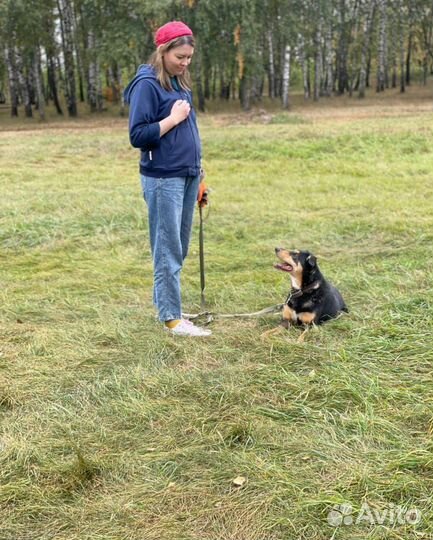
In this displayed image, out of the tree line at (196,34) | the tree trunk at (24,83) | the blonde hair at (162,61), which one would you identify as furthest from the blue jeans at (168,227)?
the tree trunk at (24,83)

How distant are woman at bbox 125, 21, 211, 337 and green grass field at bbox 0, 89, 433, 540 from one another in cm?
40

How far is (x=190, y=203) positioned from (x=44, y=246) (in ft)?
10.3

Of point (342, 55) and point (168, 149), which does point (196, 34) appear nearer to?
point (342, 55)

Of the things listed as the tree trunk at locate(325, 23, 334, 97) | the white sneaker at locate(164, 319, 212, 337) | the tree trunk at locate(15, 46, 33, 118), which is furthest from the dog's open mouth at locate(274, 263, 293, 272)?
the tree trunk at locate(325, 23, 334, 97)

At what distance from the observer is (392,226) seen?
663 centimetres

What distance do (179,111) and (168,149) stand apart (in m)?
0.25

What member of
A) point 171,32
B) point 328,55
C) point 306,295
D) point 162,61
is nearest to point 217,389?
point 306,295

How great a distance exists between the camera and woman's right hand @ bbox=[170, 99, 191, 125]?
11.4 ft

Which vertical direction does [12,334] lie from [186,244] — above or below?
below

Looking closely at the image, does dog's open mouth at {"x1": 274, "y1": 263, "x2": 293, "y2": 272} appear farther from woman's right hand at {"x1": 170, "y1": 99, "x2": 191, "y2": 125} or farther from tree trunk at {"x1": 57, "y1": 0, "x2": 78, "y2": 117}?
tree trunk at {"x1": 57, "y1": 0, "x2": 78, "y2": 117}

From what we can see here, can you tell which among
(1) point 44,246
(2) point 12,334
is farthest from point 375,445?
Answer: (1) point 44,246

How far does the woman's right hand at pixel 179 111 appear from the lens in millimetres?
3485

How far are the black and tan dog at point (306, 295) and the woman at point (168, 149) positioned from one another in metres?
0.64

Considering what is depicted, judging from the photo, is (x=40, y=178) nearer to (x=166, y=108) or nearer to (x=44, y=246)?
(x=44, y=246)
